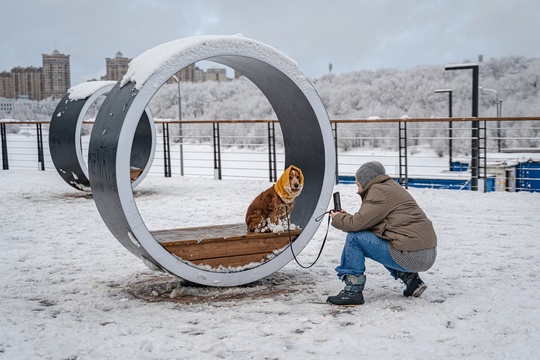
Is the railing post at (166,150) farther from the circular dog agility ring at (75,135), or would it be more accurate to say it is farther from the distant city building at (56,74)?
the distant city building at (56,74)

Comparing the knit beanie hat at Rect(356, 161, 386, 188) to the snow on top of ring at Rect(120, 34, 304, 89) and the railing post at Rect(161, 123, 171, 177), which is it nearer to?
the snow on top of ring at Rect(120, 34, 304, 89)

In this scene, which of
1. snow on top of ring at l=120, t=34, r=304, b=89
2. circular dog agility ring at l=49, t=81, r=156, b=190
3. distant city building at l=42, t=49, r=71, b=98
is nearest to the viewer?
snow on top of ring at l=120, t=34, r=304, b=89

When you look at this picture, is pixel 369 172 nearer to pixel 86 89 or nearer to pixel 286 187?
pixel 286 187

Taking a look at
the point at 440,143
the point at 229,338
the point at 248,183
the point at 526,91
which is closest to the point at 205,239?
the point at 229,338

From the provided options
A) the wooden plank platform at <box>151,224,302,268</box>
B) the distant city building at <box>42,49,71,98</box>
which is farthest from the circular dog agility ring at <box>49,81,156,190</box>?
the distant city building at <box>42,49,71,98</box>

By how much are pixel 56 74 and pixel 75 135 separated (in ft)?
63.3

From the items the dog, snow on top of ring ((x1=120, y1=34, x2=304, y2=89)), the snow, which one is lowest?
the snow

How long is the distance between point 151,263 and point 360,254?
1516 mm

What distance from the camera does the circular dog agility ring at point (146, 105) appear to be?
4.43 m

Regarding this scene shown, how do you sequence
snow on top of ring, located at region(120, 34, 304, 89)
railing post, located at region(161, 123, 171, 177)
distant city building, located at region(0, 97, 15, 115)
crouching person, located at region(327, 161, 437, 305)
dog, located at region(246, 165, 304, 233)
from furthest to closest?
distant city building, located at region(0, 97, 15, 115) < railing post, located at region(161, 123, 171, 177) < dog, located at region(246, 165, 304, 233) < snow on top of ring, located at region(120, 34, 304, 89) < crouching person, located at region(327, 161, 437, 305)

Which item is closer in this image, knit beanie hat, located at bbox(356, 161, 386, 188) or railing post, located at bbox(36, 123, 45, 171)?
knit beanie hat, located at bbox(356, 161, 386, 188)

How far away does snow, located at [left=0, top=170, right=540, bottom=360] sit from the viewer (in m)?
3.54

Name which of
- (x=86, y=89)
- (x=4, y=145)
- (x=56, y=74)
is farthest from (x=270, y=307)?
(x=56, y=74)

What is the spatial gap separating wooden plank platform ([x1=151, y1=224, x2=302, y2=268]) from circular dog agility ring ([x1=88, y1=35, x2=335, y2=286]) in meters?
0.08
